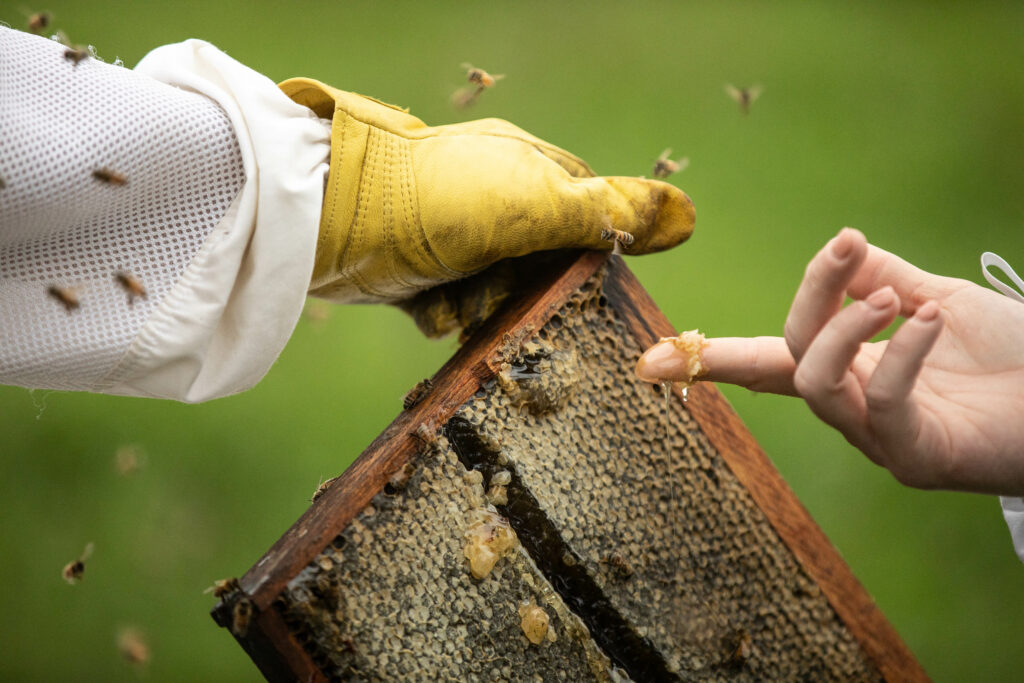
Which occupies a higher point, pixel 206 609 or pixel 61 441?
pixel 61 441

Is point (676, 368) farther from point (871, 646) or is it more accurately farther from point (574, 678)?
point (871, 646)

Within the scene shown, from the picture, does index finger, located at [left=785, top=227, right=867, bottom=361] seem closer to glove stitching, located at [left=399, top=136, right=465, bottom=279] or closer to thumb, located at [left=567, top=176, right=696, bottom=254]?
thumb, located at [left=567, top=176, right=696, bottom=254]

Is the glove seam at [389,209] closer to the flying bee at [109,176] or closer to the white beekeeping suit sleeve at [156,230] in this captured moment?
the white beekeeping suit sleeve at [156,230]

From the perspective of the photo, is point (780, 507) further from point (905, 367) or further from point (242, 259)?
point (242, 259)

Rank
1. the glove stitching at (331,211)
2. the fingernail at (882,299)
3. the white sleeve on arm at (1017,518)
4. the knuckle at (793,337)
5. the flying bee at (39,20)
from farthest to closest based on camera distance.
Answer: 1. the flying bee at (39,20)
2. the white sleeve on arm at (1017,518)
3. the glove stitching at (331,211)
4. the knuckle at (793,337)
5. the fingernail at (882,299)

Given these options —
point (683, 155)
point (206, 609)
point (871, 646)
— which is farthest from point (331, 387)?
point (871, 646)

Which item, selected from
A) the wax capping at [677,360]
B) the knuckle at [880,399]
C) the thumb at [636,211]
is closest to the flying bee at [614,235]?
the thumb at [636,211]
